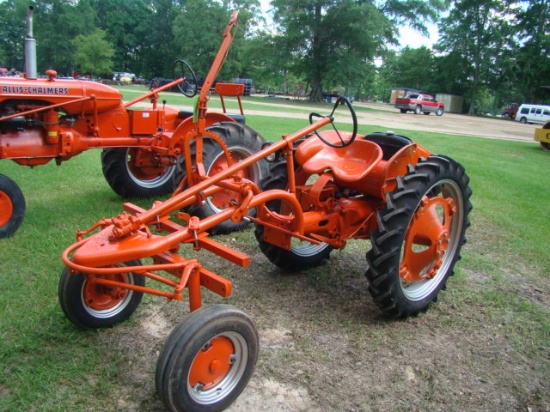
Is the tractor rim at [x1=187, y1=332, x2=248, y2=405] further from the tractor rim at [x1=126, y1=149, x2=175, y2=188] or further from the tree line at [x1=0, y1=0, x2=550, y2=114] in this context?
the tree line at [x1=0, y1=0, x2=550, y2=114]

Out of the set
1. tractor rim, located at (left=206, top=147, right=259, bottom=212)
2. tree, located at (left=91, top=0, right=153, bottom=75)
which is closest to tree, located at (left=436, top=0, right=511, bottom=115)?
tree, located at (left=91, top=0, right=153, bottom=75)

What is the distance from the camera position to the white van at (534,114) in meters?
35.2

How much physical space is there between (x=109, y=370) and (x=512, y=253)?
4.24 m

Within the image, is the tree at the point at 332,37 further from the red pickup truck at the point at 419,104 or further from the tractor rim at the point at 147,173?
the tractor rim at the point at 147,173

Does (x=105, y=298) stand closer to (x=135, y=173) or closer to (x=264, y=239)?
(x=264, y=239)

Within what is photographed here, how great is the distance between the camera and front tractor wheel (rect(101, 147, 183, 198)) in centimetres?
584

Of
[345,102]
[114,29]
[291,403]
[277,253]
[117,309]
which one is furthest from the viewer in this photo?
[114,29]

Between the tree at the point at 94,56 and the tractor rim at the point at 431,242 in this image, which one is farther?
the tree at the point at 94,56

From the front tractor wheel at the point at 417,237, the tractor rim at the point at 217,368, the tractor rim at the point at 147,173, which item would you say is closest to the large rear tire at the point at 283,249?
the front tractor wheel at the point at 417,237

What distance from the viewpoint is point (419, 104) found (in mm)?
36344

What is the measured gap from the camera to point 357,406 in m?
2.49

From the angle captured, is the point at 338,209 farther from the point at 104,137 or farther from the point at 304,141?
the point at 104,137

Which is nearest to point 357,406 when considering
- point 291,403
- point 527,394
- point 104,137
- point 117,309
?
point 291,403

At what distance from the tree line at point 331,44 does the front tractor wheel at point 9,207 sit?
30728mm
